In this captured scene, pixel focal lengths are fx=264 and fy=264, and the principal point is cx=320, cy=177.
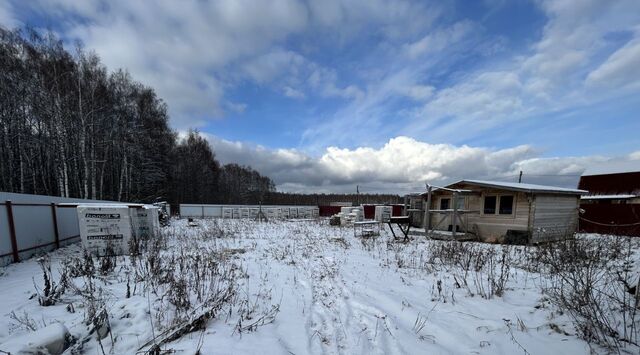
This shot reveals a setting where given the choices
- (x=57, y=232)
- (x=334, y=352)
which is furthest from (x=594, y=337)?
(x=57, y=232)

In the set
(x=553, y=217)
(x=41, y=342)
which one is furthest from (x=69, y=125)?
(x=553, y=217)

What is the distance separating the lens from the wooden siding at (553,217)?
520 inches

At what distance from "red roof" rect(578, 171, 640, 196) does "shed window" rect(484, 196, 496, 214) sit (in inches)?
433

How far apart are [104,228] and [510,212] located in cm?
1769

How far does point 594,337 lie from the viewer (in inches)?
121

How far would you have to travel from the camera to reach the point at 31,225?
8406mm

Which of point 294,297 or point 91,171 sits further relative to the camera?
point 91,171

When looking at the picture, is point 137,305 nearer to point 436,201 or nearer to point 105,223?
point 105,223

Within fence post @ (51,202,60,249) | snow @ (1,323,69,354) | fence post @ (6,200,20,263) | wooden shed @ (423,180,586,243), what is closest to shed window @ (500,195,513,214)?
wooden shed @ (423,180,586,243)

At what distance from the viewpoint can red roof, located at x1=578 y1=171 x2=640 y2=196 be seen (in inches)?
701

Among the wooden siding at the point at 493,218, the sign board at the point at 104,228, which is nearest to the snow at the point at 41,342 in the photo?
the sign board at the point at 104,228

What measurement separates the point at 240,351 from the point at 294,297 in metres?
2.09

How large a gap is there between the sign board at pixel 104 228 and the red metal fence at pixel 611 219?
24929 millimetres

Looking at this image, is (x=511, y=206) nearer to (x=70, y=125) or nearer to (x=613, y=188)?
(x=613, y=188)
